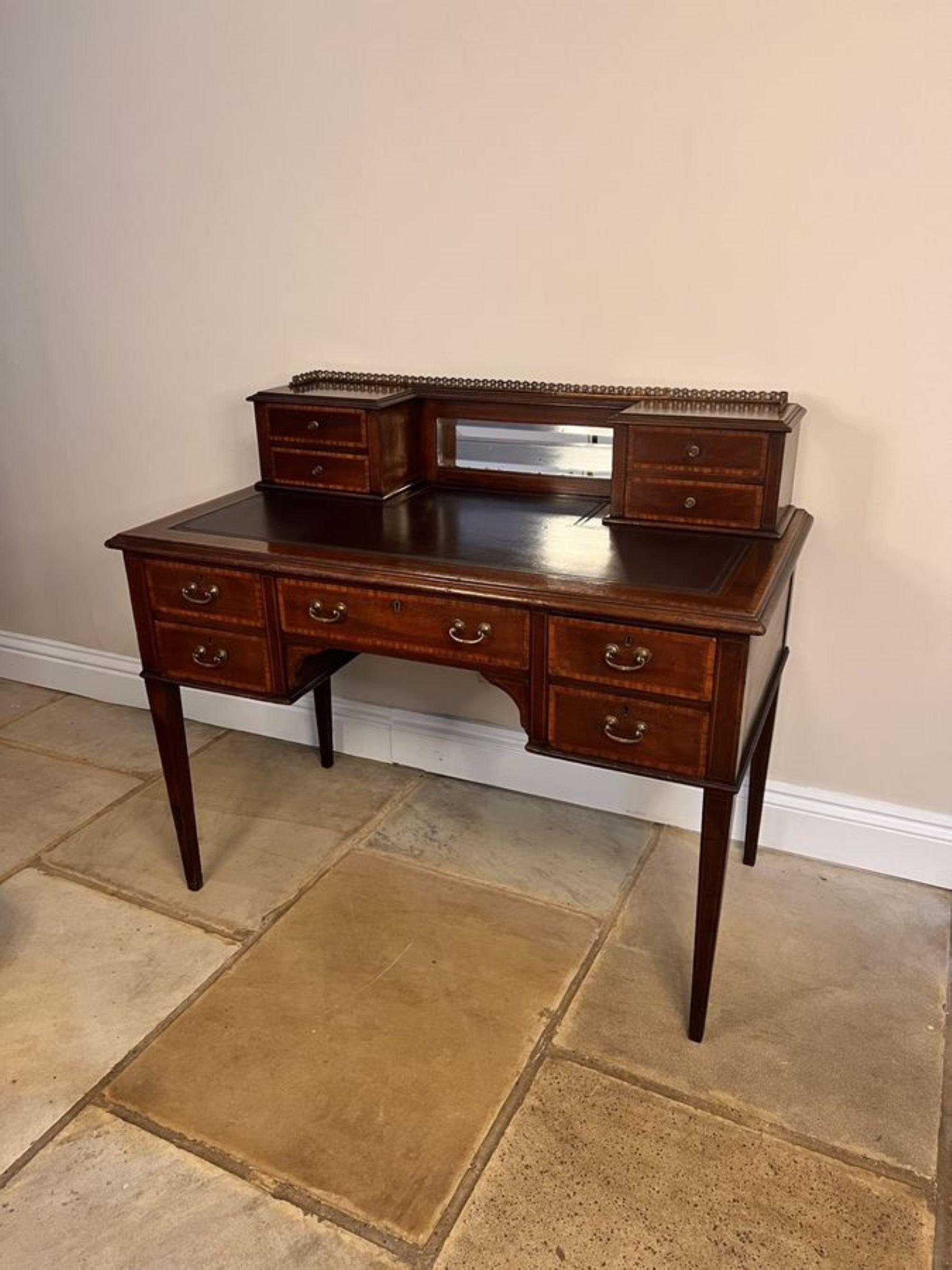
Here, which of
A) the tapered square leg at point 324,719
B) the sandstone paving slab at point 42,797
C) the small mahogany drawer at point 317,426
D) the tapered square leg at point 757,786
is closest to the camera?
the small mahogany drawer at point 317,426

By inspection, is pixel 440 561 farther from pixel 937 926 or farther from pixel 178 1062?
pixel 937 926

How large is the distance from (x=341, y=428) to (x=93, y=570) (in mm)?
1344

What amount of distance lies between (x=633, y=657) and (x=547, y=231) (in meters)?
1.01

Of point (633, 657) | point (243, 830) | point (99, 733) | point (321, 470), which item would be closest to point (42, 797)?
point (99, 733)

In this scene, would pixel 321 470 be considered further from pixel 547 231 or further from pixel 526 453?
pixel 547 231

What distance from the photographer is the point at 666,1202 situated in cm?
145

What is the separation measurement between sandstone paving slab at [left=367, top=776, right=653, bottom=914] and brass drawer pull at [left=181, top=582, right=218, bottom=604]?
0.80 m

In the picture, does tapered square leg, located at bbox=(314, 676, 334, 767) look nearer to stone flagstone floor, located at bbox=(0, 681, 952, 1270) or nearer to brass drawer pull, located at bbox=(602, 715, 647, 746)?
stone flagstone floor, located at bbox=(0, 681, 952, 1270)

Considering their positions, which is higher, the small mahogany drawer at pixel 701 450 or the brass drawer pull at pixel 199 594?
the small mahogany drawer at pixel 701 450

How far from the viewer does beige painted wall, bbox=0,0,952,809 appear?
1.76 m

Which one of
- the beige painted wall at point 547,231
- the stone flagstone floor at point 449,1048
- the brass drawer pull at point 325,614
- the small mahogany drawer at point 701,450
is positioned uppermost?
the beige painted wall at point 547,231

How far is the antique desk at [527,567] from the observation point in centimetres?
153

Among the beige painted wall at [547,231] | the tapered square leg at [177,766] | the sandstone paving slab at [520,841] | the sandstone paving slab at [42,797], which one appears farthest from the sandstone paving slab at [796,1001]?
the sandstone paving slab at [42,797]

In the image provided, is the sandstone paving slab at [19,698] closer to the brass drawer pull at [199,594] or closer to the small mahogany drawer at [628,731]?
the brass drawer pull at [199,594]
